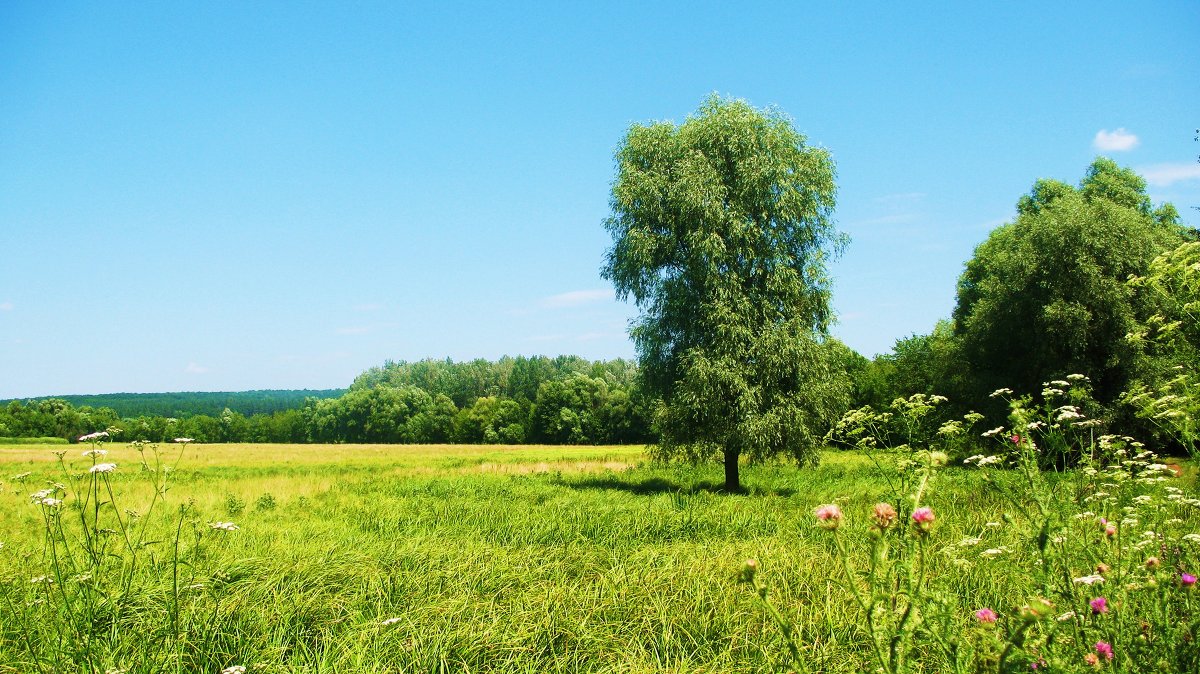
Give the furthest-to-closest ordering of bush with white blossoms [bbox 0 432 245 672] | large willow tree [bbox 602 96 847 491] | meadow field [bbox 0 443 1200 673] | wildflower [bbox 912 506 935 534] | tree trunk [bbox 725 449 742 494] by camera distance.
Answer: tree trunk [bbox 725 449 742 494]
large willow tree [bbox 602 96 847 491]
bush with white blossoms [bbox 0 432 245 672]
meadow field [bbox 0 443 1200 673]
wildflower [bbox 912 506 935 534]

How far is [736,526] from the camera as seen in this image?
10.4 metres

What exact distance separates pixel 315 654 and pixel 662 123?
640 inches

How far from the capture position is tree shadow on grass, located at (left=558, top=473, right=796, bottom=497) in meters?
16.2

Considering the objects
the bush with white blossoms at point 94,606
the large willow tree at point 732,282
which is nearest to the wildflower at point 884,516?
the bush with white blossoms at point 94,606

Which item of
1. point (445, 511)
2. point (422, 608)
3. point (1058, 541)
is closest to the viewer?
point (1058, 541)

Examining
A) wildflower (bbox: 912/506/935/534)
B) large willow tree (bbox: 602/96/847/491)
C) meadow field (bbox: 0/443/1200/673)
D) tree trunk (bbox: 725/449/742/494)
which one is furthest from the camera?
tree trunk (bbox: 725/449/742/494)

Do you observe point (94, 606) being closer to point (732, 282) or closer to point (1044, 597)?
point (1044, 597)

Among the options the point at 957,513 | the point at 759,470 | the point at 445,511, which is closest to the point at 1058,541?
the point at 957,513

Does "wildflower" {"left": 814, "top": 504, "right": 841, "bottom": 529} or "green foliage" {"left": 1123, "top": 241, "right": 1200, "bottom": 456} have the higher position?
"green foliage" {"left": 1123, "top": 241, "right": 1200, "bottom": 456}

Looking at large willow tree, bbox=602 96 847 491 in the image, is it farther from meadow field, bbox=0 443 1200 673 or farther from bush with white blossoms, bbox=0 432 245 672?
bush with white blossoms, bbox=0 432 245 672

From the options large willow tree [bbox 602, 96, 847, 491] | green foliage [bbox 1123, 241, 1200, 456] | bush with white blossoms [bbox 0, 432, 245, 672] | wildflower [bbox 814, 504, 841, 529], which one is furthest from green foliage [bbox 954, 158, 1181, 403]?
bush with white blossoms [bbox 0, 432, 245, 672]

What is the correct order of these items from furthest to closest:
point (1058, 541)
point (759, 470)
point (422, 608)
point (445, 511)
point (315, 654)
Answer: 1. point (759, 470)
2. point (445, 511)
3. point (422, 608)
4. point (315, 654)
5. point (1058, 541)

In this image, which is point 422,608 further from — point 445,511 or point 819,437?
point 819,437

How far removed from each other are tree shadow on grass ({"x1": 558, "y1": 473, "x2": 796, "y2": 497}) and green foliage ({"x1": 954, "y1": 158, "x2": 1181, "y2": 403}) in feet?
37.6
